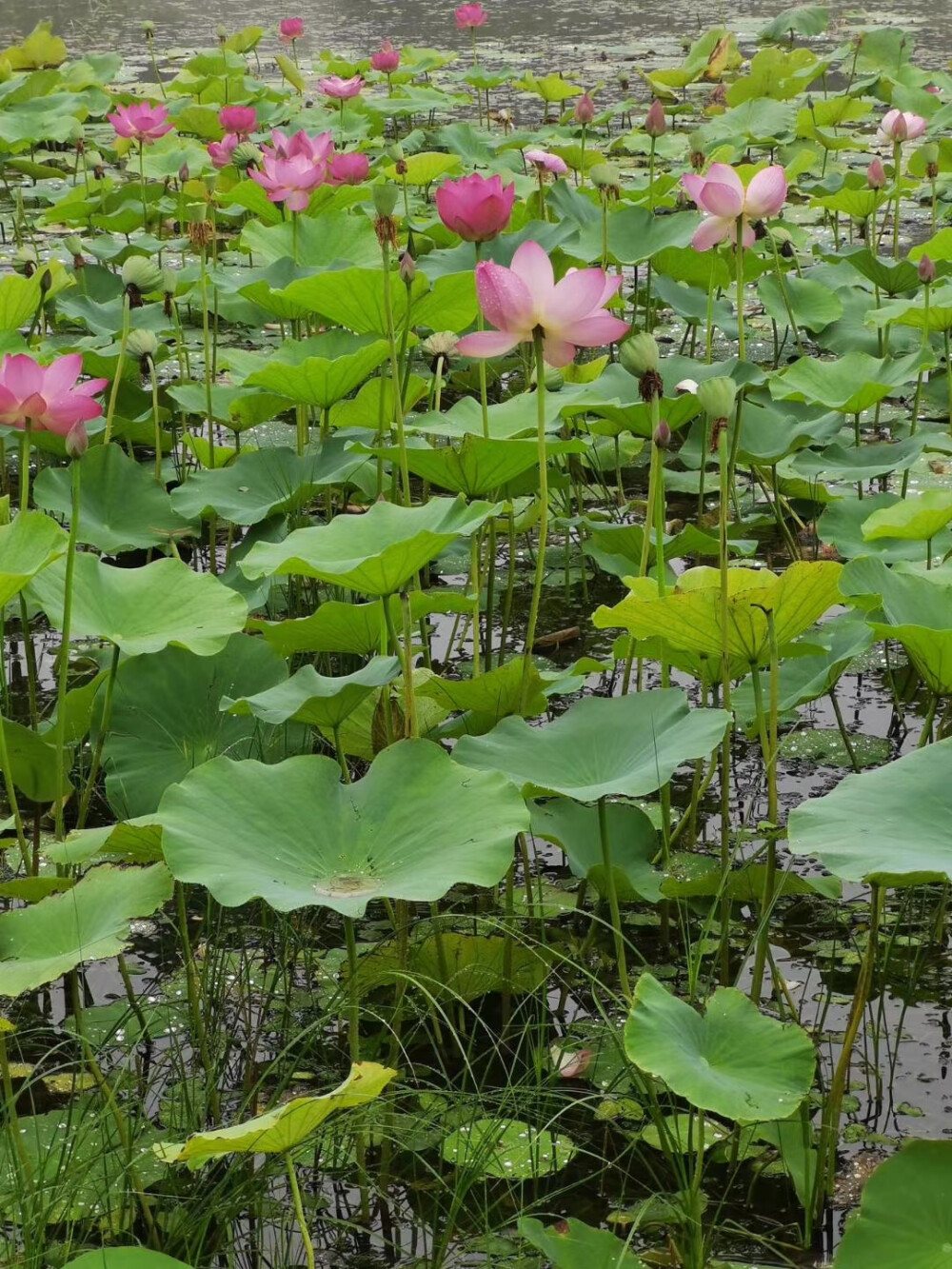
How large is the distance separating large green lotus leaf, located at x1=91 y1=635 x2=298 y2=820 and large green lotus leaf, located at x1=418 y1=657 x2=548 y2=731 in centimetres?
25

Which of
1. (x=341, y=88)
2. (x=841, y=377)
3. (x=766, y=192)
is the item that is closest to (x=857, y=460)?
(x=841, y=377)

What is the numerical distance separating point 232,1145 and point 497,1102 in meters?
0.51

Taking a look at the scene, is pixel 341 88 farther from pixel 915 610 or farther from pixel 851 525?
pixel 915 610

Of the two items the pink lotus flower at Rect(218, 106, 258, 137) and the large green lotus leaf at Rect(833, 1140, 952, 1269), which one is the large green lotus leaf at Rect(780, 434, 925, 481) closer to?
the large green lotus leaf at Rect(833, 1140, 952, 1269)

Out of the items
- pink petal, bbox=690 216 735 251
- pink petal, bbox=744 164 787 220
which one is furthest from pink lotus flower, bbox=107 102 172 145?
pink petal, bbox=744 164 787 220

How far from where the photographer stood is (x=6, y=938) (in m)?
1.49

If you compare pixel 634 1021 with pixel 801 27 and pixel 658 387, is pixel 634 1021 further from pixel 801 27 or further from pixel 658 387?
pixel 801 27

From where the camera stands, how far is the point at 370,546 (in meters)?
1.77

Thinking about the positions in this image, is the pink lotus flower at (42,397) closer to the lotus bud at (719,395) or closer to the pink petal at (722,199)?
the lotus bud at (719,395)

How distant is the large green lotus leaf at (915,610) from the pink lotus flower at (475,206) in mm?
642

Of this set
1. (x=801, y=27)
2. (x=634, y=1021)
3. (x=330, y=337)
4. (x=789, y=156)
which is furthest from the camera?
(x=801, y=27)

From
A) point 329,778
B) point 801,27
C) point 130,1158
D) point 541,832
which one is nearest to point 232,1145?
point 130,1158

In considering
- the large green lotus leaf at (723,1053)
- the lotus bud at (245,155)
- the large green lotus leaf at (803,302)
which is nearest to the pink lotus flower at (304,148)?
the lotus bud at (245,155)

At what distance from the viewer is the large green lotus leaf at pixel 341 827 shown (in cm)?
134
